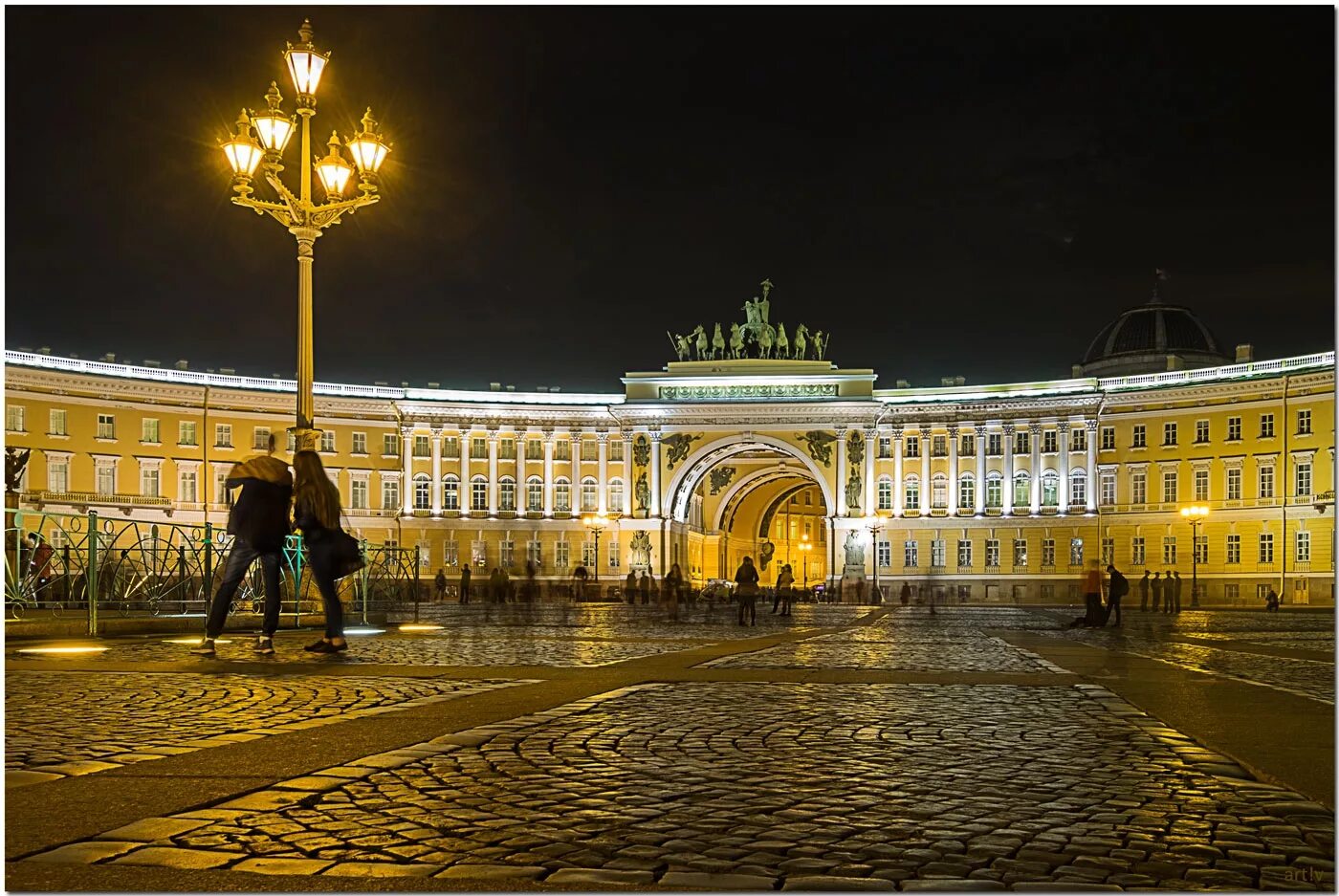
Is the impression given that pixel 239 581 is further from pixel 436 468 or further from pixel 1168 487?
pixel 436 468

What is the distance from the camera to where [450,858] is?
13.7 ft

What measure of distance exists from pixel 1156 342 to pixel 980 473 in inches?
778

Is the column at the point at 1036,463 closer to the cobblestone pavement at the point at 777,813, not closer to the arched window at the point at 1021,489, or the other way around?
the arched window at the point at 1021,489

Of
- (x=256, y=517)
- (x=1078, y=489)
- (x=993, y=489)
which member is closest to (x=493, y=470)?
(x=993, y=489)

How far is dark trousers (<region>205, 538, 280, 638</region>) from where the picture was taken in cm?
1170

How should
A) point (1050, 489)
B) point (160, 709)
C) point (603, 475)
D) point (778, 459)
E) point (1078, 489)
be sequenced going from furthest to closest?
point (778, 459), point (603, 475), point (1050, 489), point (1078, 489), point (160, 709)

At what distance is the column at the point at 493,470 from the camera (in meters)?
81.1

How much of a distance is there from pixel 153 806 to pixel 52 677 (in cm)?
591

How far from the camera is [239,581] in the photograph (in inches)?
467

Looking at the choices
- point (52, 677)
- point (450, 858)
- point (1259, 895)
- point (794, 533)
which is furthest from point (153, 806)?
point (794, 533)

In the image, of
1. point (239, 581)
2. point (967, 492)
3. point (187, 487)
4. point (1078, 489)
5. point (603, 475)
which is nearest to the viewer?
point (239, 581)

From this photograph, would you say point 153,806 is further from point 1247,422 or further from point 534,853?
point 1247,422

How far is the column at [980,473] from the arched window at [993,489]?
0.23m

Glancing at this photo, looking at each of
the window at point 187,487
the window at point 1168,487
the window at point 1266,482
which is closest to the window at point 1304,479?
the window at point 1266,482
